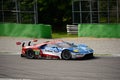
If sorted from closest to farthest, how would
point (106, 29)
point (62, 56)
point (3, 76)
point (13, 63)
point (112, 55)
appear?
point (3, 76) → point (13, 63) → point (62, 56) → point (112, 55) → point (106, 29)

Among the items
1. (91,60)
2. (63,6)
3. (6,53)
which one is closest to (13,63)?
(91,60)

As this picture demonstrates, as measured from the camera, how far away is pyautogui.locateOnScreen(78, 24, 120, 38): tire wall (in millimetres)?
31078

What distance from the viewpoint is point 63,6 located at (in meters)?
52.3

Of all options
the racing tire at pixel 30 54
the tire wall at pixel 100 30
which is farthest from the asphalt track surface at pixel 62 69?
the tire wall at pixel 100 30

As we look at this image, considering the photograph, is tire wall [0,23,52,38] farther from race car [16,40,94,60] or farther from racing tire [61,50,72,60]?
racing tire [61,50,72,60]

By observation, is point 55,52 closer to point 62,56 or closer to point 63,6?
point 62,56

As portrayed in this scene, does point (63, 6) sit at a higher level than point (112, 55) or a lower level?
higher

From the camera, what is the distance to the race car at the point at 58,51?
62.3 feet

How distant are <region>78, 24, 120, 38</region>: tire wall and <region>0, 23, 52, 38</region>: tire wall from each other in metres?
2.89

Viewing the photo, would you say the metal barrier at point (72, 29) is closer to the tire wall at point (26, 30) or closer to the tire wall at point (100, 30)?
the tire wall at point (100, 30)

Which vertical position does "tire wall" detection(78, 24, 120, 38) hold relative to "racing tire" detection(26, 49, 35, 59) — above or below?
above

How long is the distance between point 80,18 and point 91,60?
63.4 ft

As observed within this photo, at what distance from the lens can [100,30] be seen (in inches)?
1247

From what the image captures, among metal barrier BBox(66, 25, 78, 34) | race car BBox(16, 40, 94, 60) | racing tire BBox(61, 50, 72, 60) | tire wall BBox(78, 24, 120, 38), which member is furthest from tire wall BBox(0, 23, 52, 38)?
racing tire BBox(61, 50, 72, 60)
